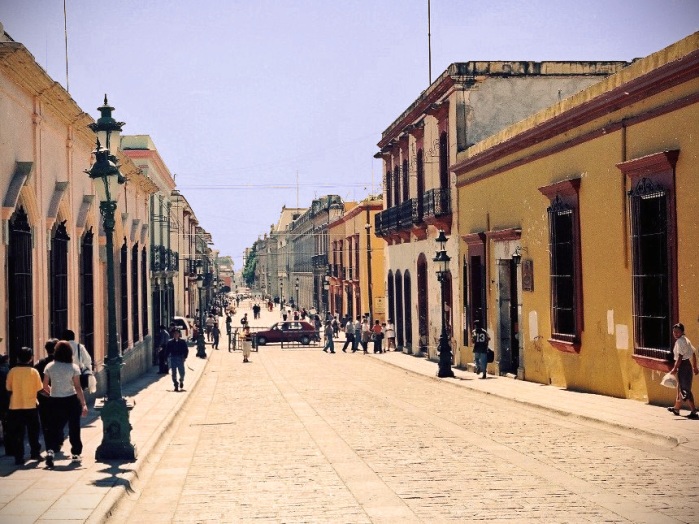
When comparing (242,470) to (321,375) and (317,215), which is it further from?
(317,215)

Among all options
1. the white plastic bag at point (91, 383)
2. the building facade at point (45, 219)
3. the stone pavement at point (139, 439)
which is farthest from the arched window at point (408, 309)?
the white plastic bag at point (91, 383)

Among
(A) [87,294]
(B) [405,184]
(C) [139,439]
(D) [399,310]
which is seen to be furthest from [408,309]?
(C) [139,439]

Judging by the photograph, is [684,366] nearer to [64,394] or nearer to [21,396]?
[64,394]

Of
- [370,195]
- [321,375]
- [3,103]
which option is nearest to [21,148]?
[3,103]

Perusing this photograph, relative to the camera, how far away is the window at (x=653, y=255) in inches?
575

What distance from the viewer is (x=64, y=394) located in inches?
426

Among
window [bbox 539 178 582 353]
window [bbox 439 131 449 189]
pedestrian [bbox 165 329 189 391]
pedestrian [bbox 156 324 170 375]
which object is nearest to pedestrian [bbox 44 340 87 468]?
window [bbox 539 178 582 353]

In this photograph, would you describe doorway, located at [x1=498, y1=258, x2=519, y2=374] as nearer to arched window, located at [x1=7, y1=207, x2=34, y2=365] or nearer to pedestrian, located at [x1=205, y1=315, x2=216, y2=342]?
arched window, located at [x1=7, y1=207, x2=34, y2=365]

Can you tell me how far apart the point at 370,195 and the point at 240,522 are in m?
46.9

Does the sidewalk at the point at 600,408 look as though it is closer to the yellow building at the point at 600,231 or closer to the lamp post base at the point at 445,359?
the lamp post base at the point at 445,359

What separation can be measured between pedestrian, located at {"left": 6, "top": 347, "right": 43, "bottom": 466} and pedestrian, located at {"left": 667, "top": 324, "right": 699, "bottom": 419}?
8334 mm

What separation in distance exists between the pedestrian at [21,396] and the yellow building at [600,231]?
911cm

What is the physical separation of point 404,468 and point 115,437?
11.0 feet

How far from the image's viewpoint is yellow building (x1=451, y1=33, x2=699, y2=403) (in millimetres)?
14398
